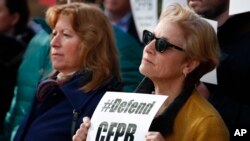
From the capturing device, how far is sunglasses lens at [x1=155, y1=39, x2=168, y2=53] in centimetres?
440

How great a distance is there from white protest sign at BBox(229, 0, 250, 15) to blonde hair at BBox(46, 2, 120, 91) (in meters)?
0.67

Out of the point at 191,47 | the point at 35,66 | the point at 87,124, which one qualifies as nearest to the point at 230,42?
the point at 191,47

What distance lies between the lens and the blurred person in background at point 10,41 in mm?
6891

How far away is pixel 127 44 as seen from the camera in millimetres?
6145

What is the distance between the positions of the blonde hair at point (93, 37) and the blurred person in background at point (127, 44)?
65cm

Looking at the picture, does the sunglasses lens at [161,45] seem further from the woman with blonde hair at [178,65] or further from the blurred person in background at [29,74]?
the blurred person in background at [29,74]

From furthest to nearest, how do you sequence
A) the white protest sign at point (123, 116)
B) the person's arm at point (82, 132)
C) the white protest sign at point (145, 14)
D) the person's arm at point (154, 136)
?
the white protest sign at point (145, 14) → the person's arm at point (82, 132) → the white protest sign at point (123, 116) → the person's arm at point (154, 136)

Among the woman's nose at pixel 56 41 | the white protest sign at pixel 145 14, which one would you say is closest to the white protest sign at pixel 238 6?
the woman's nose at pixel 56 41

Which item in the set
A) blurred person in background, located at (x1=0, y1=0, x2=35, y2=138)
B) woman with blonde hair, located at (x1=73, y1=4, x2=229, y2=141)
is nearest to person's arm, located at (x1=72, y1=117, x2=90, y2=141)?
woman with blonde hair, located at (x1=73, y1=4, x2=229, y2=141)

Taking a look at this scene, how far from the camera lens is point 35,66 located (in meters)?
6.34

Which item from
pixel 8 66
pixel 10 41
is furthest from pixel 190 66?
pixel 10 41

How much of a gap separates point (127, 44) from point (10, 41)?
1.31 meters

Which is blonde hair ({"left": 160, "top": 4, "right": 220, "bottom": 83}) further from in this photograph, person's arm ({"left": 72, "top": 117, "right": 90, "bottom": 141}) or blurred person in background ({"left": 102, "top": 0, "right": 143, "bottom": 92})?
blurred person in background ({"left": 102, "top": 0, "right": 143, "bottom": 92})

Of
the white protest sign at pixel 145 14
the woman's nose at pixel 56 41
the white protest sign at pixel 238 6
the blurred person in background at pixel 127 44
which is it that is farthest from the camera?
the white protest sign at pixel 145 14
